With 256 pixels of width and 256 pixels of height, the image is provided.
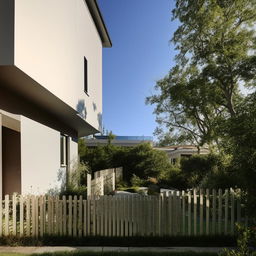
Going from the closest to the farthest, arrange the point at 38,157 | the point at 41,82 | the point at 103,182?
the point at 41,82 → the point at 38,157 → the point at 103,182

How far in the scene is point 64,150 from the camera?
13.1 metres

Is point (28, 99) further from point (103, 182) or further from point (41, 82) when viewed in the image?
point (103, 182)

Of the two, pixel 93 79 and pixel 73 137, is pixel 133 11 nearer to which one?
pixel 93 79

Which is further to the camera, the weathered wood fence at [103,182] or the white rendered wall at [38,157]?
the weathered wood fence at [103,182]

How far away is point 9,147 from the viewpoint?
8.02 meters

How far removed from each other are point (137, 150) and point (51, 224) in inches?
584

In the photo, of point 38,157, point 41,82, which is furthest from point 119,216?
point 38,157

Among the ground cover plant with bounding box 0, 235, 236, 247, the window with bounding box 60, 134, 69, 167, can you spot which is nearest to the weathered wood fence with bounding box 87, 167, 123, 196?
the window with bounding box 60, 134, 69, 167

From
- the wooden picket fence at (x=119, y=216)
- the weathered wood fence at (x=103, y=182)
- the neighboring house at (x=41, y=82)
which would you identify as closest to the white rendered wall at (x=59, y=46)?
the neighboring house at (x=41, y=82)

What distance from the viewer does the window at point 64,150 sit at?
12.8 meters

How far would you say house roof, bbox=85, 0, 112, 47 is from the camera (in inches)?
457

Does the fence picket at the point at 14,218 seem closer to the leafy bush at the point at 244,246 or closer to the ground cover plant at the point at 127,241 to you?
the ground cover plant at the point at 127,241

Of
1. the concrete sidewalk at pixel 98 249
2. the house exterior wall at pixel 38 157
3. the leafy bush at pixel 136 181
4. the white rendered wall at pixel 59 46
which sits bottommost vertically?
the leafy bush at pixel 136 181

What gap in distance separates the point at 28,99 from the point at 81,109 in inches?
93.0
